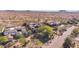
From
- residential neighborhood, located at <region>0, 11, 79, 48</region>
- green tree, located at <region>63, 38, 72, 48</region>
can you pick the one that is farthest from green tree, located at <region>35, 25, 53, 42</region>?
green tree, located at <region>63, 38, 72, 48</region>

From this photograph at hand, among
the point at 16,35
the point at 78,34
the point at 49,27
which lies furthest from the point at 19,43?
the point at 78,34

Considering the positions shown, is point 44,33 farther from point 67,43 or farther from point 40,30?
point 67,43

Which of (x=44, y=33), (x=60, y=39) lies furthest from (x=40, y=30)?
(x=60, y=39)

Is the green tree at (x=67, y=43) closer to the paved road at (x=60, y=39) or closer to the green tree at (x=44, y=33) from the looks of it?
the paved road at (x=60, y=39)

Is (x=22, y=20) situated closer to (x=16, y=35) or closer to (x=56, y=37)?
(x=16, y=35)

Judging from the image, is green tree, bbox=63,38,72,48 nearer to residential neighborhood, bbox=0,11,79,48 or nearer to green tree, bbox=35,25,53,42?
residential neighborhood, bbox=0,11,79,48

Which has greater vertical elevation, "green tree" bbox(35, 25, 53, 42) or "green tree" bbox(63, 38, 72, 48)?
"green tree" bbox(35, 25, 53, 42)

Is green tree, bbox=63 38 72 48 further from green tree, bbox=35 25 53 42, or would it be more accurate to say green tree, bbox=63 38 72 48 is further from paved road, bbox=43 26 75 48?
green tree, bbox=35 25 53 42

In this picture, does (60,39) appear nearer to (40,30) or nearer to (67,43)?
(67,43)

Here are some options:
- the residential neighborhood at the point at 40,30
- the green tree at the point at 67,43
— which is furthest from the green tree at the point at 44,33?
the green tree at the point at 67,43

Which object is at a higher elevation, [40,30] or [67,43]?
[40,30]
